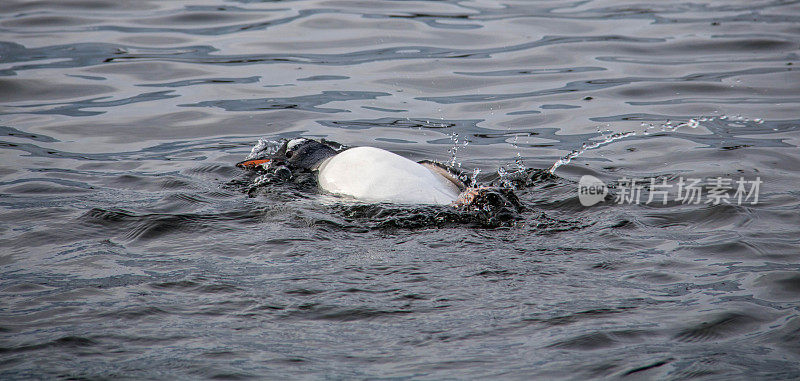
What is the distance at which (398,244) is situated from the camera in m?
4.86

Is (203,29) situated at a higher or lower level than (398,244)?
higher

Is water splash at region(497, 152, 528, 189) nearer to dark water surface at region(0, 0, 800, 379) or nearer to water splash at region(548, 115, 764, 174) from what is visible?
dark water surface at region(0, 0, 800, 379)

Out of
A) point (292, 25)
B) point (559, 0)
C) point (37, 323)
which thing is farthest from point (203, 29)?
point (37, 323)

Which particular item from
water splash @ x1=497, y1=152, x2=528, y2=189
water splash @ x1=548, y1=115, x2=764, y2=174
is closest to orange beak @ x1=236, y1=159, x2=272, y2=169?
water splash @ x1=497, y1=152, x2=528, y2=189

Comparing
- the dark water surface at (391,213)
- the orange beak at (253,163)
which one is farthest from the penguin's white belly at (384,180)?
the orange beak at (253,163)

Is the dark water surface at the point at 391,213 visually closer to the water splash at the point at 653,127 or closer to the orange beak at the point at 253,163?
the water splash at the point at 653,127

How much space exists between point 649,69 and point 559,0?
386 cm

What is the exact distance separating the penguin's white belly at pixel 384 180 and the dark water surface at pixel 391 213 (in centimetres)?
12

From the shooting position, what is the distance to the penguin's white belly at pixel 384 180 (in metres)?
5.30

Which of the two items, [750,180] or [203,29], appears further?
[203,29]

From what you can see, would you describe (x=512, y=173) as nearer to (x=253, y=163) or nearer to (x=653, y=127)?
(x=253, y=163)

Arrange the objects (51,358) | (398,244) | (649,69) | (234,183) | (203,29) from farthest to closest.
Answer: (203,29), (649,69), (234,183), (398,244), (51,358)

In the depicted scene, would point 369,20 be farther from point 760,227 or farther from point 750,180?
point 760,227

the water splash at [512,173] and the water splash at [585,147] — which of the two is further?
the water splash at [585,147]
